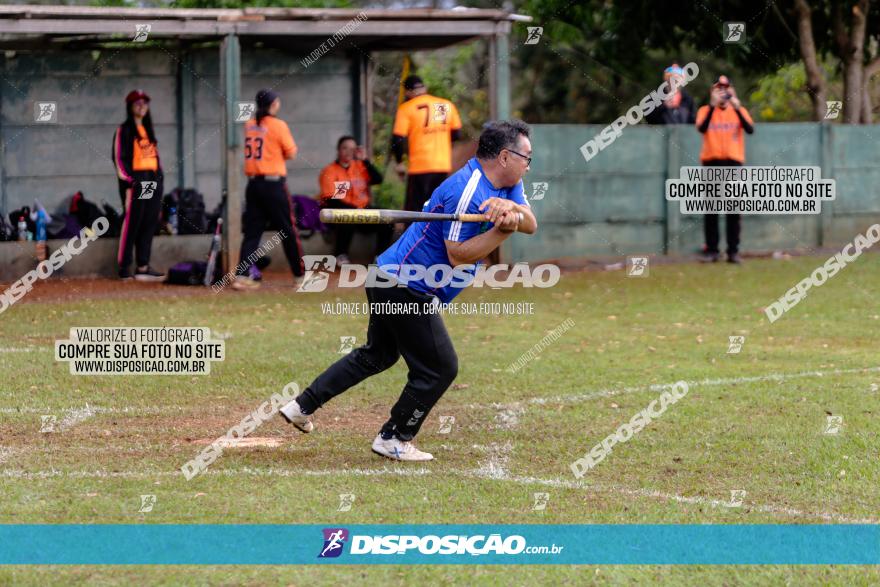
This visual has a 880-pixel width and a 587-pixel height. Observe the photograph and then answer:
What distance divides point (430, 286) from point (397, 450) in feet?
3.23

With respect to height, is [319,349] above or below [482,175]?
below

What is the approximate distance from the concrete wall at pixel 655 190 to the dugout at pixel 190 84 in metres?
1.66

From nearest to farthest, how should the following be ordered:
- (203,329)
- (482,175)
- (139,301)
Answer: (482,175)
(203,329)
(139,301)

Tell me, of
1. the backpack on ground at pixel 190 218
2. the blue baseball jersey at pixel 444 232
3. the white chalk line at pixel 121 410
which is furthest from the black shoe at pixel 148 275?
the blue baseball jersey at pixel 444 232

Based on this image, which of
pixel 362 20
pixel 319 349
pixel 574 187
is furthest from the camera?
pixel 574 187

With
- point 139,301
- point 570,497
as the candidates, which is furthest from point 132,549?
point 139,301

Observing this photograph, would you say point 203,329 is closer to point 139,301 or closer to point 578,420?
point 139,301

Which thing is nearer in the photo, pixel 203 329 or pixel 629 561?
pixel 629 561

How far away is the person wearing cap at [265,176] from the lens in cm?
1616

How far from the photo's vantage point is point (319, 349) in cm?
1221

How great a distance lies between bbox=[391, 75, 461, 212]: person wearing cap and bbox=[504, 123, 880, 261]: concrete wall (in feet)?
7.20

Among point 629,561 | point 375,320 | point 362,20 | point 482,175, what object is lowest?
point 629,561

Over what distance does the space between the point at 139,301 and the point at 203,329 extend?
2.35m

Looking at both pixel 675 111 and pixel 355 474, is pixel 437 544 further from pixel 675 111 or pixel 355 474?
pixel 675 111
